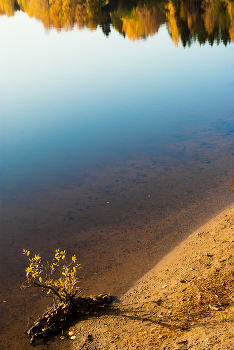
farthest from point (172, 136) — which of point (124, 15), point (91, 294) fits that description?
point (124, 15)

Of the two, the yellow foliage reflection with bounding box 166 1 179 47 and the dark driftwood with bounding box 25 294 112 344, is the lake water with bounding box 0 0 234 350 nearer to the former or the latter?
the dark driftwood with bounding box 25 294 112 344

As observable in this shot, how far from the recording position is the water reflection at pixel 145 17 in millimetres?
28953

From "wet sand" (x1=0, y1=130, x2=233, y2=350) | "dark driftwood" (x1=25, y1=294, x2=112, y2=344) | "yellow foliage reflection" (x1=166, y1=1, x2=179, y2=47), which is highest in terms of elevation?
"yellow foliage reflection" (x1=166, y1=1, x2=179, y2=47)

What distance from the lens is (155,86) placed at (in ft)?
57.8

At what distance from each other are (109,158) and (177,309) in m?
6.56

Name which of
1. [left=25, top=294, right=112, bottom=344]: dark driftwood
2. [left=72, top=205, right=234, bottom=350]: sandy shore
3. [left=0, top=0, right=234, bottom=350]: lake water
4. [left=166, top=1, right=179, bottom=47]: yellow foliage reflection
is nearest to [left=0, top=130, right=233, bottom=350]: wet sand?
[left=0, top=0, right=234, bottom=350]: lake water

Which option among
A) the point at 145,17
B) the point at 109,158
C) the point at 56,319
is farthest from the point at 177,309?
the point at 145,17

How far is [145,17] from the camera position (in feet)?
119

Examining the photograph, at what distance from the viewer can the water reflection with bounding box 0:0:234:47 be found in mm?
28953

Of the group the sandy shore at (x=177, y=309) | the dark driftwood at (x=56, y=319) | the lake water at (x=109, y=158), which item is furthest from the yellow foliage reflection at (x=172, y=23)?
the dark driftwood at (x=56, y=319)

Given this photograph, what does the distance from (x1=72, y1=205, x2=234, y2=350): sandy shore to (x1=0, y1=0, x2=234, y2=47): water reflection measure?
25.0 metres

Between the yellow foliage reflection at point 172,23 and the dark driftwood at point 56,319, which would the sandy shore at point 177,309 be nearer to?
the dark driftwood at point 56,319

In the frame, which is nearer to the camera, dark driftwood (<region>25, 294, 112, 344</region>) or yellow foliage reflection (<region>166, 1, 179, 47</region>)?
dark driftwood (<region>25, 294, 112, 344</region>)

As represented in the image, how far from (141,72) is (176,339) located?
61.3 ft
